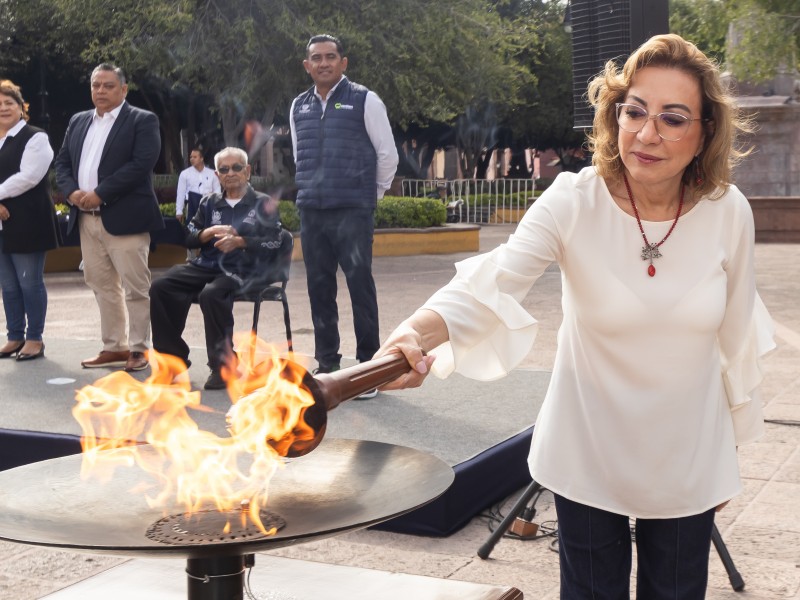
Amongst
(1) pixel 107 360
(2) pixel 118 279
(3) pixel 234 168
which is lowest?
(1) pixel 107 360

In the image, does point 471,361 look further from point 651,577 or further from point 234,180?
point 234,180

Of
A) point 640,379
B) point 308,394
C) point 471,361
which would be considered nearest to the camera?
point 308,394

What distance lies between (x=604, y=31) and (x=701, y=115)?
9.26 ft

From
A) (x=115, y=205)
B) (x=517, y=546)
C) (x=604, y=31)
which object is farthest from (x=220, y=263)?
(x=517, y=546)

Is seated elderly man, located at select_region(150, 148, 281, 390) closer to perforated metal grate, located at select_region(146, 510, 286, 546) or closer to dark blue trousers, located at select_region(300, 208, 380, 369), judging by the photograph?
dark blue trousers, located at select_region(300, 208, 380, 369)

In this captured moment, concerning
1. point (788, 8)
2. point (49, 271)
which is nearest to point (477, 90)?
point (788, 8)

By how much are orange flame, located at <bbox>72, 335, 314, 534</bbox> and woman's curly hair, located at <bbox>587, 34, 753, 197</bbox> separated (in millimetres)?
970

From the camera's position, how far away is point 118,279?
8.20 meters

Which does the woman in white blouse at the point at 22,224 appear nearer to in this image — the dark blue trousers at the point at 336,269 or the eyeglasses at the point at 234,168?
the eyeglasses at the point at 234,168

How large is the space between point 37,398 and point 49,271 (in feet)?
35.3

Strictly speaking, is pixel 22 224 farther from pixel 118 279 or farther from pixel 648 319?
pixel 648 319

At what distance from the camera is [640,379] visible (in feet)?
8.45

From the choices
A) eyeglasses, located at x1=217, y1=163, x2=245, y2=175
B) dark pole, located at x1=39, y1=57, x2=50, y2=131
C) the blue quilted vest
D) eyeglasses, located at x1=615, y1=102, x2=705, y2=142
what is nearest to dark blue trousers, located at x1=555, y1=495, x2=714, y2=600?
eyeglasses, located at x1=615, y1=102, x2=705, y2=142

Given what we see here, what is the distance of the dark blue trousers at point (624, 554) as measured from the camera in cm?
261
